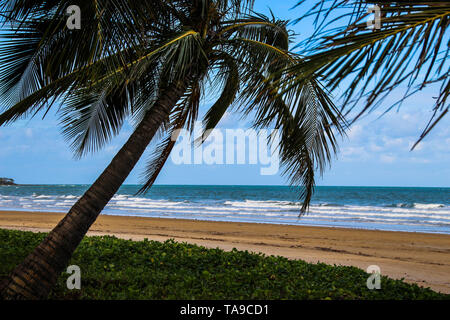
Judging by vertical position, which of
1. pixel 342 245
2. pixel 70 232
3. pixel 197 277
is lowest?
pixel 342 245

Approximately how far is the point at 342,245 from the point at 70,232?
9.54 m

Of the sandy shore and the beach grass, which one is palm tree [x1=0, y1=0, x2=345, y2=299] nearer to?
the beach grass

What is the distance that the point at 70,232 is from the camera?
3.52 m

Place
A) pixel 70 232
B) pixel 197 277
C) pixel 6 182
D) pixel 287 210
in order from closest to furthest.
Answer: pixel 70 232 < pixel 197 277 < pixel 287 210 < pixel 6 182

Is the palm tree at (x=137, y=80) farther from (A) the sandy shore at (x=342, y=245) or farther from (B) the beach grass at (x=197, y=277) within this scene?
(A) the sandy shore at (x=342, y=245)

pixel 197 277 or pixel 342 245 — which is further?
pixel 342 245

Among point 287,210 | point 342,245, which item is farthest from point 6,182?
point 342,245

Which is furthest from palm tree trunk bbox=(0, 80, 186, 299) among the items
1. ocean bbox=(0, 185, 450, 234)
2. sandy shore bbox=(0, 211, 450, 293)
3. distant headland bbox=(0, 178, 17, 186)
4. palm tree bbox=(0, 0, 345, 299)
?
distant headland bbox=(0, 178, 17, 186)

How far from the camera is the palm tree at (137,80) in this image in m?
3.24

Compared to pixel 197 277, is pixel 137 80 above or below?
above

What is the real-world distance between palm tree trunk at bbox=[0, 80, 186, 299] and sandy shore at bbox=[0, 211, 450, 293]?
5483mm

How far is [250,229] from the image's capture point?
14992 millimetres

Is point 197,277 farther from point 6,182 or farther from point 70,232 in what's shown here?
point 6,182
